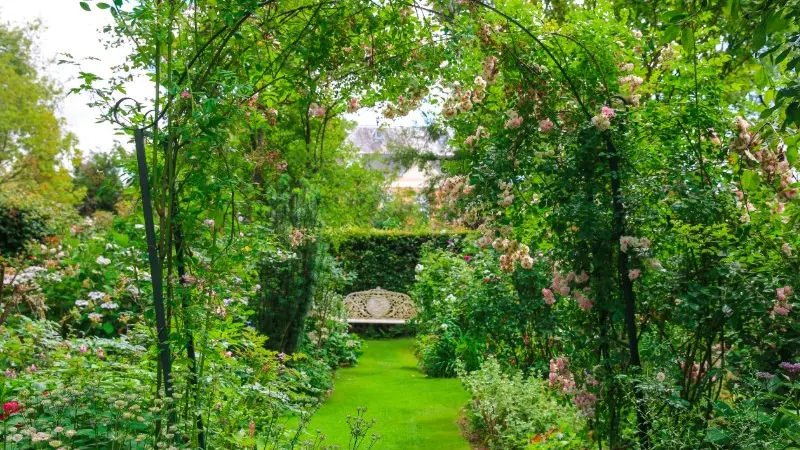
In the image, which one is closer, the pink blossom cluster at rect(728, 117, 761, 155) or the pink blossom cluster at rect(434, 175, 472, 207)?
the pink blossom cluster at rect(728, 117, 761, 155)

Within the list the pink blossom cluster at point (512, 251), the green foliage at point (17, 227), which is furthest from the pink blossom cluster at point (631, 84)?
the green foliage at point (17, 227)

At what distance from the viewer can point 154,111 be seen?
3.02 meters

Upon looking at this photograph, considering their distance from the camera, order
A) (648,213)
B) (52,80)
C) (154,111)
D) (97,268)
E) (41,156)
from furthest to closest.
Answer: (52,80) → (41,156) → (97,268) → (648,213) → (154,111)

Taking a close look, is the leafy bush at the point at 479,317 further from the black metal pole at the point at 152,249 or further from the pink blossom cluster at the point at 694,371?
the black metal pole at the point at 152,249

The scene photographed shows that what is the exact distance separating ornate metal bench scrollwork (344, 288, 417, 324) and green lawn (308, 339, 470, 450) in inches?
93.7

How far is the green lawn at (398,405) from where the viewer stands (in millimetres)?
5512

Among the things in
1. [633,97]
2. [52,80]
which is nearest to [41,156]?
[52,80]

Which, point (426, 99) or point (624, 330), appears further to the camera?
point (426, 99)

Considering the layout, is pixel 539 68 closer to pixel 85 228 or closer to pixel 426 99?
pixel 426 99

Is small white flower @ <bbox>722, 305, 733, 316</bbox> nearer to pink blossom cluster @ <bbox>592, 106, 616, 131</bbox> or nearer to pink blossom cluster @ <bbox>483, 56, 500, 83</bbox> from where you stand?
pink blossom cluster @ <bbox>592, 106, 616, 131</bbox>

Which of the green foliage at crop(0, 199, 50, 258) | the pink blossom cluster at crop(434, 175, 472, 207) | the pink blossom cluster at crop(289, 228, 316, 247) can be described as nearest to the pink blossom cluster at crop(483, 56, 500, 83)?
the pink blossom cluster at crop(434, 175, 472, 207)

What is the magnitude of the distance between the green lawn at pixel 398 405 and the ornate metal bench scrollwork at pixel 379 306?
2.38 m

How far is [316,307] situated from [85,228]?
3832 millimetres

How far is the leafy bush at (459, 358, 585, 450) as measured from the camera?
171 inches
